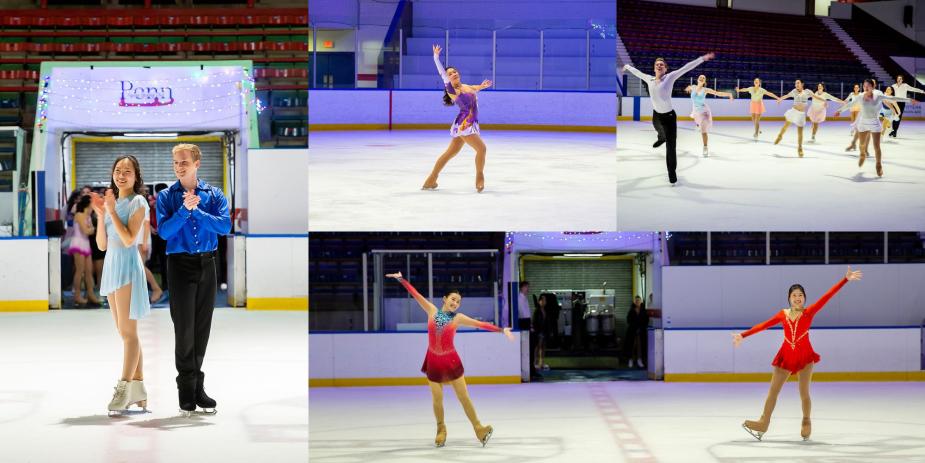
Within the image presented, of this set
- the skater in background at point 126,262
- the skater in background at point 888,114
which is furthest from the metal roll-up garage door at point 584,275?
the skater in background at point 126,262

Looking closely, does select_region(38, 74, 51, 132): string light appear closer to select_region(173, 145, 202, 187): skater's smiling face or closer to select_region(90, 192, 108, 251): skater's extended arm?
select_region(90, 192, 108, 251): skater's extended arm

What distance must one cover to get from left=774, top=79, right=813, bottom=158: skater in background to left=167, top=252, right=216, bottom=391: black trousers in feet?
15.1

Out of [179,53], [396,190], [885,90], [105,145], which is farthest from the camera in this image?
[179,53]

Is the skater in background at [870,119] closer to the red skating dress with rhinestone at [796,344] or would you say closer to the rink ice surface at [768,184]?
the rink ice surface at [768,184]

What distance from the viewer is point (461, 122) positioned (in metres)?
7.71

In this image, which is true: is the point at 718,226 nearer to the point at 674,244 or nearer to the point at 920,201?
the point at 920,201

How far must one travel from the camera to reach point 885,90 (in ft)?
30.8

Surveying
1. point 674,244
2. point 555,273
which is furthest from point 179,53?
point 674,244

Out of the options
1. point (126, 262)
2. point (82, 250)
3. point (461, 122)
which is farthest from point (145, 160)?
point (461, 122)

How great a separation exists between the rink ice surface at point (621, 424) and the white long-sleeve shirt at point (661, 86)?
90.3 inches

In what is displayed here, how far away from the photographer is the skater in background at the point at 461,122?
23.9 ft

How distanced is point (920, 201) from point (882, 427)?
1.84 meters

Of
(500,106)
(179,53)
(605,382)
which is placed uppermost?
(179,53)

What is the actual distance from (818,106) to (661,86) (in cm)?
206
